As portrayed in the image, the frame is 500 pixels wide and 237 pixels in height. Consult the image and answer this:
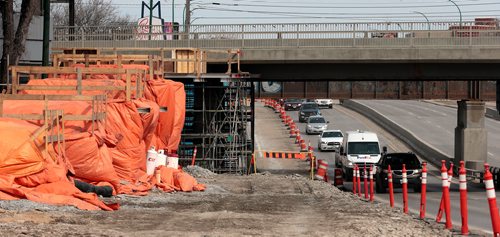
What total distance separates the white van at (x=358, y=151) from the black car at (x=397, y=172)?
6.97m

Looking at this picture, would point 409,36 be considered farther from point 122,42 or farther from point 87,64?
point 87,64

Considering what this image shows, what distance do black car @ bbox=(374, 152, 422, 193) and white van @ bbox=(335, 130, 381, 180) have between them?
697cm

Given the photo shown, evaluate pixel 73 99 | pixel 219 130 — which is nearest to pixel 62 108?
pixel 73 99

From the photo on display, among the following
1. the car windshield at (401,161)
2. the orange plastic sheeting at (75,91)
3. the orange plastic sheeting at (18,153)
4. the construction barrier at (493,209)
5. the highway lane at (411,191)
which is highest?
the orange plastic sheeting at (75,91)

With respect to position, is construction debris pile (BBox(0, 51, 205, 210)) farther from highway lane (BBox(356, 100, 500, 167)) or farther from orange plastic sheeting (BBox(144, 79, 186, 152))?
highway lane (BBox(356, 100, 500, 167))

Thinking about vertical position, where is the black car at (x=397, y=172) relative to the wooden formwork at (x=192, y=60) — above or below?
below

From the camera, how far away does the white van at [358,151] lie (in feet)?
156

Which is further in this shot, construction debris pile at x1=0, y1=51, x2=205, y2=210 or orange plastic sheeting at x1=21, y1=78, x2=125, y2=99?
orange plastic sheeting at x1=21, y1=78, x2=125, y2=99

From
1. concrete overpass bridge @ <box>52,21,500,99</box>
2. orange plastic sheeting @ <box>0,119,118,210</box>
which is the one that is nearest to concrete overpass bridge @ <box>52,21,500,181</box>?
concrete overpass bridge @ <box>52,21,500,99</box>

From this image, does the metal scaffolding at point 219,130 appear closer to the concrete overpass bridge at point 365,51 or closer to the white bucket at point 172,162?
the concrete overpass bridge at point 365,51

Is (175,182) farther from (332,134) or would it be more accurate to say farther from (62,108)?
(332,134)

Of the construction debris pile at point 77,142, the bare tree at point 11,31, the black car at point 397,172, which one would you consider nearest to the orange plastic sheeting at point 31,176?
the construction debris pile at point 77,142

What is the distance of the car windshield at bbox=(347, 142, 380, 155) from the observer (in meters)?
48.5

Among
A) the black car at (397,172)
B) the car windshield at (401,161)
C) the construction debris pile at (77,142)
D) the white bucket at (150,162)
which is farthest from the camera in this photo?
the car windshield at (401,161)
